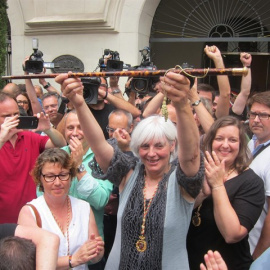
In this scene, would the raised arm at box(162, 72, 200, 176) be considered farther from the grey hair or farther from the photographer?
A: the photographer

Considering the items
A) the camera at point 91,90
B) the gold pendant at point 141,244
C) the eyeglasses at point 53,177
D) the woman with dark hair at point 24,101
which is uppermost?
the woman with dark hair at point 24,101

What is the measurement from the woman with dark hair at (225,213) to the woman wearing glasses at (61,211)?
0.63 meters

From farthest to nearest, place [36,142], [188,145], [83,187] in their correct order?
[36,142], [83,187], [188,145]

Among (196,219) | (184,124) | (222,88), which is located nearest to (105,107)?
(222,88)

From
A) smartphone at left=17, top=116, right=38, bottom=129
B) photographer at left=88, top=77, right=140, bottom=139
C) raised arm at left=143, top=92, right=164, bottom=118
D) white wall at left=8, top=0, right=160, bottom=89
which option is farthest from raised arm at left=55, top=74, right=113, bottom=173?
white wall at left=8, top=0, right=160, bottom=89

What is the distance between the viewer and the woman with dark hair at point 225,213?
2.34 metres

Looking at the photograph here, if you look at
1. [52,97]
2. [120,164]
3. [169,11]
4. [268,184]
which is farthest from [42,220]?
[169,11]

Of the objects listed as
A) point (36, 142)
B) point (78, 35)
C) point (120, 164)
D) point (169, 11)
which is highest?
point (169, 11)

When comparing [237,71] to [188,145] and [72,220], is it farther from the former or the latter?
[72,220]

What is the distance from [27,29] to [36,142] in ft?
17.0

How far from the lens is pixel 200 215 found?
8.16 feet

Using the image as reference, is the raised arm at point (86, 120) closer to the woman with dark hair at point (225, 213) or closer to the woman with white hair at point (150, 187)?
the woman with white hair at point (150, 187)

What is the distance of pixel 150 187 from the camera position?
243 cm

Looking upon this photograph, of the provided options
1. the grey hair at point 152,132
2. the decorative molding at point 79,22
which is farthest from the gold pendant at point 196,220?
the decorative molding at point 79,22
